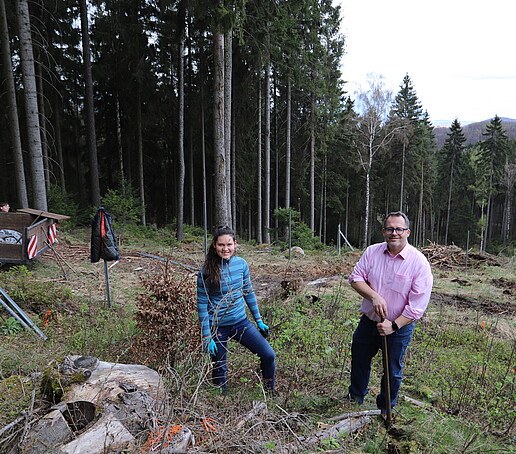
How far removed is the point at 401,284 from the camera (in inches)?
120

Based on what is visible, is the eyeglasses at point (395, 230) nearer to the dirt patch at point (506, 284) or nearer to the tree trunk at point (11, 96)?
the dirt patch at point (506, 284)

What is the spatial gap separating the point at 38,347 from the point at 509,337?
297 inches

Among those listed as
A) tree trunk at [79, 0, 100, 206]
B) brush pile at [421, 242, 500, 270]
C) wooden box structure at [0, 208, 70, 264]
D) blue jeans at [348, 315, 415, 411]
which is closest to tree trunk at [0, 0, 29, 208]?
tree trunk at [79, 0, 100, 206]

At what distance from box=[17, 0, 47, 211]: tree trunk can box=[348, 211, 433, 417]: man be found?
31.3 feet

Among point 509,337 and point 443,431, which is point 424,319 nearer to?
point 509,337

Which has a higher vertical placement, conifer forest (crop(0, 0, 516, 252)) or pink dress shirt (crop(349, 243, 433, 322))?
conifer forest (crop(0, 0, 516, 252))

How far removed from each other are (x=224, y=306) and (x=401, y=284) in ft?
5.38

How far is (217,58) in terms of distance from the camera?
9328 mm

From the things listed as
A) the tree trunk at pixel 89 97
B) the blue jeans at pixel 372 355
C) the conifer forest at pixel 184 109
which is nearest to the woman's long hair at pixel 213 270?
the blue jeans at pixel 372 355

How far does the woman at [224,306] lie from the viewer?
3260mm

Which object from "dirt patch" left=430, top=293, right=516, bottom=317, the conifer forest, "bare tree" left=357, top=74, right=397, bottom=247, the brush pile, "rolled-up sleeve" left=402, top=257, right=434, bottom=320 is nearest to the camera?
"rolled-up sleeve" left=402, top=257, right=434, bottom=320

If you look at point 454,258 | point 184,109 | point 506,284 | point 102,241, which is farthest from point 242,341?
point 184,109

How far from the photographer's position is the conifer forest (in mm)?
10414

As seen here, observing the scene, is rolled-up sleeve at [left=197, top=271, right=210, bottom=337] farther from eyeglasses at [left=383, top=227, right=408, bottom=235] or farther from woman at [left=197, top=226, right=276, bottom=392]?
eyeglasses at [left=383, top=227, right=408, bottom=235]
